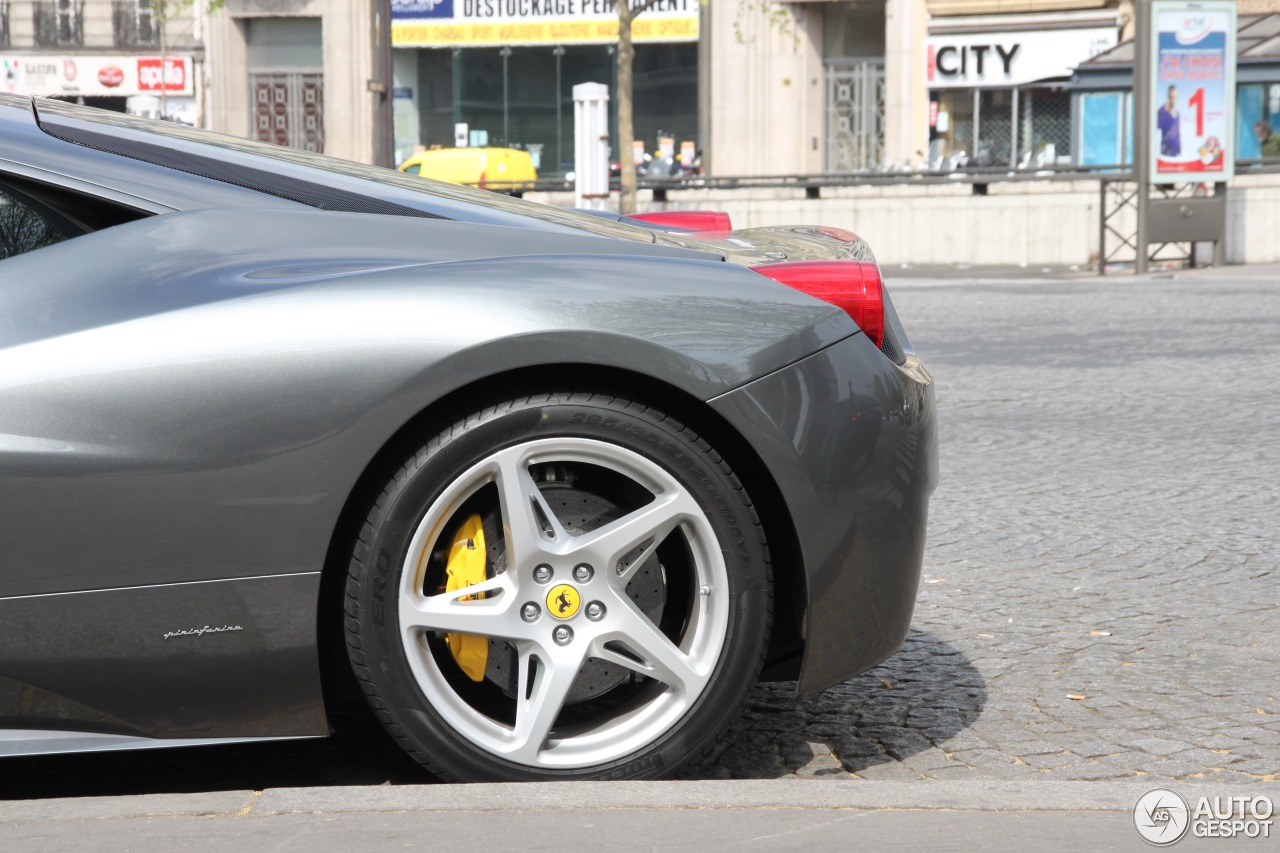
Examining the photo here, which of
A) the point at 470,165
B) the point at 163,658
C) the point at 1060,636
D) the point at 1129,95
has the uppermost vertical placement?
the point at 1129,95

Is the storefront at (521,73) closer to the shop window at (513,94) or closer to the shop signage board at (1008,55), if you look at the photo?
the shop window at (513,94)

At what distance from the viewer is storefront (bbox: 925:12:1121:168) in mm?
31062

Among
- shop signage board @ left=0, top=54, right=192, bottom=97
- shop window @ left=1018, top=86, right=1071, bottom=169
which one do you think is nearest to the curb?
shop window @ left=1018, top=86, right=1071, bottom=169

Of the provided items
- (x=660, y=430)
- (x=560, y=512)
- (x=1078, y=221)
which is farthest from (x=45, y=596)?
(x=1078, y=221)

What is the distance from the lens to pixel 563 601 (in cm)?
288

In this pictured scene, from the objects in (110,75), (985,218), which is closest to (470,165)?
(110,75)

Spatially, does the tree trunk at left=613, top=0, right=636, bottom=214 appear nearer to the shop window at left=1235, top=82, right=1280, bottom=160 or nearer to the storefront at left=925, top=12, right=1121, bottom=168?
the storefront at left=925, top=12, right=1121, bottom=168

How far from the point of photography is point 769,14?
3384cm

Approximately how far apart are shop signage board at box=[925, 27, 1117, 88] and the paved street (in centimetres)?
2358

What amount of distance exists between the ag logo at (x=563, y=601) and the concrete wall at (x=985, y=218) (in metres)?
18.9

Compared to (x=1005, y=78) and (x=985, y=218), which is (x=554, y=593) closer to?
(x=985, y=218)

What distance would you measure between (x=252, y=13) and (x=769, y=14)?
522 inches

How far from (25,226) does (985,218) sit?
20.2 m

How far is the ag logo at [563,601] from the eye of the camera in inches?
113
